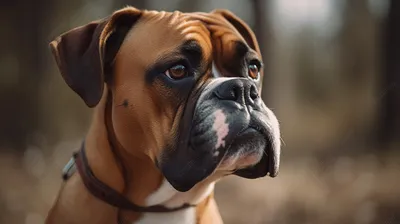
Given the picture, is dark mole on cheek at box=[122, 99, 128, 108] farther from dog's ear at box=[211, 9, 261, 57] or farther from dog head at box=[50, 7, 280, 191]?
dog's ear at box=[211, 9, 261, 57]

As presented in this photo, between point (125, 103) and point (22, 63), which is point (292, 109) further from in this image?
point (125, 103)

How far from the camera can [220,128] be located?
1.82 m

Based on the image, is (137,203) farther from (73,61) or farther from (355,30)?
(355,30)

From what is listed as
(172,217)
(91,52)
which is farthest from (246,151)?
(91,52)

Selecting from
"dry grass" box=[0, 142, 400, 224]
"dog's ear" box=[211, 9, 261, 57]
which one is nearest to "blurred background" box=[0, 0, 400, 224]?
"dry grass" box=[0, 142, 400, 224]

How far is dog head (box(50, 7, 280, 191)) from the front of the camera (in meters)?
1.86

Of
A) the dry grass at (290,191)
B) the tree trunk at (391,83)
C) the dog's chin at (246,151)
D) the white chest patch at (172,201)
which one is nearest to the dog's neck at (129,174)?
the white chest patch at (172,201)

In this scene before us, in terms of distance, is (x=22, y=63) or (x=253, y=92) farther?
(x=22, y=63)

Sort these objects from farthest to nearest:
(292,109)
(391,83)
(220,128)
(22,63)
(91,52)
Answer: (292,109), (22,63), (391,83), (91,52), (220,128)

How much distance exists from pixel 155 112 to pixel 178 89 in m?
0.12

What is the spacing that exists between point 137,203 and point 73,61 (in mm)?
584

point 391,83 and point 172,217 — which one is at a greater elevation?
point 172,217

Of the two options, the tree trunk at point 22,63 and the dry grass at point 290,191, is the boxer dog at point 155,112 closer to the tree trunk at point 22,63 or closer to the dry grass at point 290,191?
the dry grass at point 290,191

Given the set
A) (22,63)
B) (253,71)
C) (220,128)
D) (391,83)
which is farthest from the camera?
(22,63)
